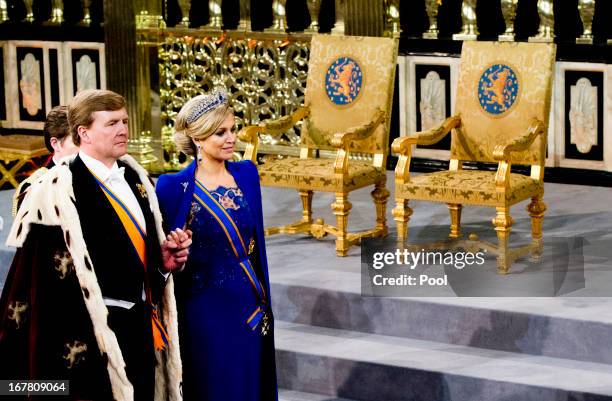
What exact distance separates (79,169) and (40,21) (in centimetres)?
626

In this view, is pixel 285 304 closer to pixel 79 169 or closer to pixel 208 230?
pixel 208 230

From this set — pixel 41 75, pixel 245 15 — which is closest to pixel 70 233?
pixel 245 15

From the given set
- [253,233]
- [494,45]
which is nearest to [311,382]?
[253,233]

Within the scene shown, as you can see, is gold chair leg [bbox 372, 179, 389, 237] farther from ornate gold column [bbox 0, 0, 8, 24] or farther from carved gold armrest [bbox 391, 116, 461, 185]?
ornate gold column [bbox 0, 0, 8, 24]

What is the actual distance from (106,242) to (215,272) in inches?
24.4

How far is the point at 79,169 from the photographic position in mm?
3590

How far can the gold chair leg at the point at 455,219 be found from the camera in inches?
263

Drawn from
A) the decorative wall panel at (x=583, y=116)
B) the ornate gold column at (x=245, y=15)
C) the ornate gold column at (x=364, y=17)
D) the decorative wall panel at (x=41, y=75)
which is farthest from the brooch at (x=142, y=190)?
the decorative wall panel at (x=41, y=75)

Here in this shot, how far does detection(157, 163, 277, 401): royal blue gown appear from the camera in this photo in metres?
4.13

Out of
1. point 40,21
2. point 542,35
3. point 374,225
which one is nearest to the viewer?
point 374,225

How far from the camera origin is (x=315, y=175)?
6.57 m

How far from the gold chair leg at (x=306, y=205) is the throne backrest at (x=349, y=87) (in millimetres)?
267

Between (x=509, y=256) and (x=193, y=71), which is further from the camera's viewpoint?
(x=193, y=71)

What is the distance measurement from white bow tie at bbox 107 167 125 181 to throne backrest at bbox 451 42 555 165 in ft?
9.77
